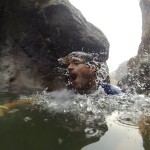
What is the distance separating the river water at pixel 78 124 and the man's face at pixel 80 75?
304 millimetres

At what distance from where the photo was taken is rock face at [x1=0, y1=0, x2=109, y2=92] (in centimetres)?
900

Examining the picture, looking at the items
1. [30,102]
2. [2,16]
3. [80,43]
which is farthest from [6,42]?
[30,102]

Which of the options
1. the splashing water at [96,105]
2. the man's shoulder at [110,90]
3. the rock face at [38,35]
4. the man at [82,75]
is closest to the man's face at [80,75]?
the man at [82,75]

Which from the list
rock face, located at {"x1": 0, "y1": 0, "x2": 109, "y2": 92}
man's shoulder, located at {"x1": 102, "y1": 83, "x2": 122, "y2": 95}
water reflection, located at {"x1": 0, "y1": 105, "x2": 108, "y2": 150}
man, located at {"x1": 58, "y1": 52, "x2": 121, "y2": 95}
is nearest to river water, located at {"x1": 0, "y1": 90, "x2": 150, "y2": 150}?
water reflection, located at {"x1": 0, "y1": 105, "x2": 108, "y2": 150}

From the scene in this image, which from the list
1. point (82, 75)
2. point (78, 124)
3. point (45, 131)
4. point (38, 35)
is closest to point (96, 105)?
point (82, 75)

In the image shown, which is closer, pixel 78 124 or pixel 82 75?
pixel 78 124

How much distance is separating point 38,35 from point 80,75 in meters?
3.65

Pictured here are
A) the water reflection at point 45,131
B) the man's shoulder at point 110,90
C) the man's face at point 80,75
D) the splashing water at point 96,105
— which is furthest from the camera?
the man's shoulder at point 110,90

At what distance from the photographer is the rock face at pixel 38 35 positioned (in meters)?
9.00

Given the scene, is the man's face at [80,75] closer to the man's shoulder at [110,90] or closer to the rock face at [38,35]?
the man's shoulder at [110,90]

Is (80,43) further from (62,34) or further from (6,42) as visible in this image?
(6,42)

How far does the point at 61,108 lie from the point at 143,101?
162cm

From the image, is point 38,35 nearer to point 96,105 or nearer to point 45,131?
point 96,105

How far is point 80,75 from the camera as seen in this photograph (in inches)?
237
